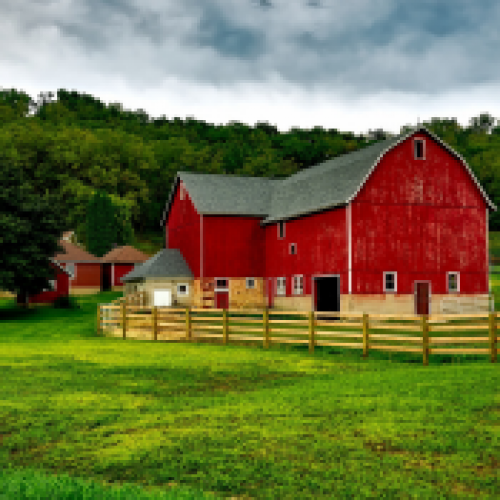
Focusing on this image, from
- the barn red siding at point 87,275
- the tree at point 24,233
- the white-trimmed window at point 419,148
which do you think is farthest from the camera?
the barn red siding at point 87,275

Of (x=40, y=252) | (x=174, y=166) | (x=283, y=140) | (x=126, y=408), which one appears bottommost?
(x=126, y=408)

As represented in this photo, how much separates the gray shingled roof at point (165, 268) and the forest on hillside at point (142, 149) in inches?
1494

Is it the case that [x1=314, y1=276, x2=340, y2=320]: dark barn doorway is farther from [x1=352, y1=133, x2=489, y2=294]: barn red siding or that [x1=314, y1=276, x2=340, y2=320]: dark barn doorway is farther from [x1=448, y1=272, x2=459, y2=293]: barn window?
[x1=448, y1=272, x2=459, y2=293]: barn window

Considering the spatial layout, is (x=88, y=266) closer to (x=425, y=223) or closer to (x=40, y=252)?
(x=40, y=252)

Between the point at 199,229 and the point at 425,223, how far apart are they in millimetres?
14080

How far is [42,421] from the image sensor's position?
355 inches

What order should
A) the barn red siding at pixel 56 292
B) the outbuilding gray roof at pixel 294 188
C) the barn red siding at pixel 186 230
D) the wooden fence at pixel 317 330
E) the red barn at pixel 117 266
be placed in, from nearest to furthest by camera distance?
the wooden fence at pixel 317 330 < the outbuilding gray roof at pixel 294 188 < the barn red siding at pixel 186 230 < the barn red siding at pixel 56 292 < the red barn at pixel 117 266

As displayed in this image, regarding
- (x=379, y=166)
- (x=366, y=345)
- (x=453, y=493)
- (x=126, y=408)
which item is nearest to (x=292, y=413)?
(x=126, y=408)

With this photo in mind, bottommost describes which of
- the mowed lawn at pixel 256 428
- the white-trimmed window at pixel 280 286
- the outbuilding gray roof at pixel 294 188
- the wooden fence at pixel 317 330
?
the mowed lawn at pixel 256 428

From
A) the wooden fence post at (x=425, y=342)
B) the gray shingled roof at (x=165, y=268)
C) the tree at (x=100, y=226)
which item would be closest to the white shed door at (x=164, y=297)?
the gray shingled roof at (x=165, y=268)

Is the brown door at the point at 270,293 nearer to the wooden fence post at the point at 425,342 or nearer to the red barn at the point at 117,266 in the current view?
the wooden fence post at the point at 425,342

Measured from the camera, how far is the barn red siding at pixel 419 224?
104 ft

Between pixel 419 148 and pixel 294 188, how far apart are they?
946 cm

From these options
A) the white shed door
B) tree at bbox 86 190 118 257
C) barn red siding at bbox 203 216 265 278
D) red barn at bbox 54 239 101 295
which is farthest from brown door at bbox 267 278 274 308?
tree at bbox 86 190 118 257
